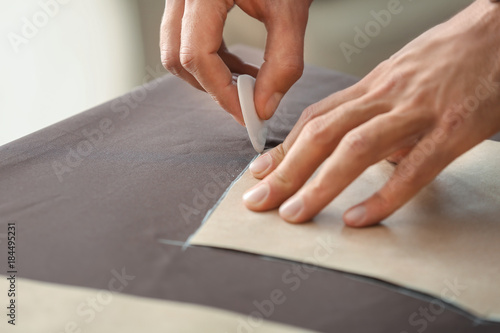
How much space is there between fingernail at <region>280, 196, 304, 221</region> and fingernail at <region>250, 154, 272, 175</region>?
129 millimetres

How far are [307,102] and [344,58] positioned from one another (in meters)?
0.83

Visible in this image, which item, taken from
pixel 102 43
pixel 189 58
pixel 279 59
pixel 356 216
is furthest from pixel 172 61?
pixel 102 43

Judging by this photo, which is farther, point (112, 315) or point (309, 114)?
point (309, 114)

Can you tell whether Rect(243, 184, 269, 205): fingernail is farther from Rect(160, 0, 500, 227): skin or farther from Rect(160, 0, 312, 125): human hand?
Rect(160, 0, 312, 125): human hand

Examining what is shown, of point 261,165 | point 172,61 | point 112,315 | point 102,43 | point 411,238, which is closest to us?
point 112,315

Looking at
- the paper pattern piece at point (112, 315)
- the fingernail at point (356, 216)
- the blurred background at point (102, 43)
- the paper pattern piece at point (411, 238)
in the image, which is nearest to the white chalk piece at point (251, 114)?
the paper pattern piece at point (411, 238)

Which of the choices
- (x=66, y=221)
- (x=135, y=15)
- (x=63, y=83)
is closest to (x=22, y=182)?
(x=66, y=221)

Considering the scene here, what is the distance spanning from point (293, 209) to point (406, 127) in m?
0.17

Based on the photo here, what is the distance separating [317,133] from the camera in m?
0.71

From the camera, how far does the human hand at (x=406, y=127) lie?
2.17 feet

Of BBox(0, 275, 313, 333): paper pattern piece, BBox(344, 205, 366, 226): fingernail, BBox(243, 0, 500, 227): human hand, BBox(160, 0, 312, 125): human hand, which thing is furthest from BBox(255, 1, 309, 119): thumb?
BBox(0, 275, 313, 333): paper pattern piece

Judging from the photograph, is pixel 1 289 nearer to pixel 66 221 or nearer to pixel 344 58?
pixel 66 221

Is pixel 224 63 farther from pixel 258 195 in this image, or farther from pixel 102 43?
pixel 102 43

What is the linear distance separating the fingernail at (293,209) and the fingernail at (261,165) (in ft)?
0.42
